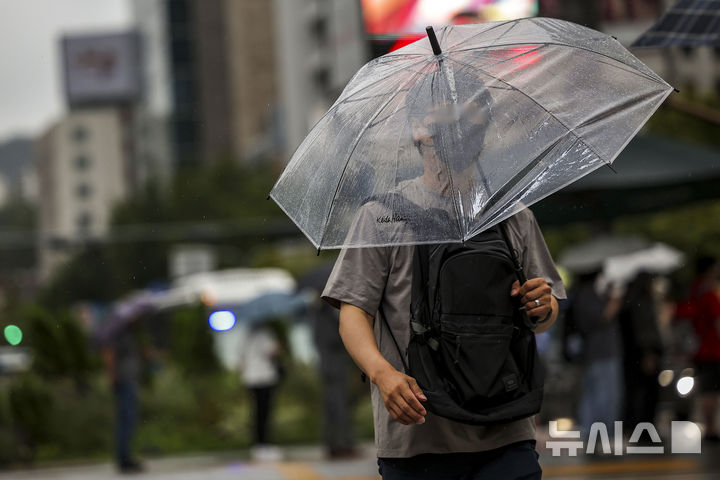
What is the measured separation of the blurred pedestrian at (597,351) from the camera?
9977 mm

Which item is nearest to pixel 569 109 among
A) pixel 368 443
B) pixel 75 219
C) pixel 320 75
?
pixel 368 443

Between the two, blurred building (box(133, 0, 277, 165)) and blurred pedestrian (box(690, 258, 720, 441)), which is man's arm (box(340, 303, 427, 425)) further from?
blurred building (box(133, 0, 277, 165))

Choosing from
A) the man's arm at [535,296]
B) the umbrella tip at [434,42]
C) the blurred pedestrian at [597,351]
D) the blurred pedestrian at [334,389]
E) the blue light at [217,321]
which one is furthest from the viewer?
the blue light at [217,321]

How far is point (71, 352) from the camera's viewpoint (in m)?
15.9

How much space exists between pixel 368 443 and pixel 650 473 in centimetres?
490

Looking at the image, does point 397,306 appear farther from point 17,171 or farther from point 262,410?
point 17,171

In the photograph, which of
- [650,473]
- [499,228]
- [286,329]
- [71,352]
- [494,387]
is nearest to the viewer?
[494,387]

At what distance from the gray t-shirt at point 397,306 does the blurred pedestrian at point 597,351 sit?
6.46 metres

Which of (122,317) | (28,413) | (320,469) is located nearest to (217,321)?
(28,413)

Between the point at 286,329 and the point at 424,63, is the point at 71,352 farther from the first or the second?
the point at 424,63

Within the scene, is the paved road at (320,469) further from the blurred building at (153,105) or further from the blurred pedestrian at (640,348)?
the blurred building at (153,105)

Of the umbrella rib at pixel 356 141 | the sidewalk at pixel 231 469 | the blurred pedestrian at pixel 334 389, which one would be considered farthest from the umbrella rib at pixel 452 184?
the blurred pedestrian at pixel 334 389

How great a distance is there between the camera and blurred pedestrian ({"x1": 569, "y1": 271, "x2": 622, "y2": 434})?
→ 998cm

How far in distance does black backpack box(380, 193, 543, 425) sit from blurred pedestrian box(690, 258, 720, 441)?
7583mm
